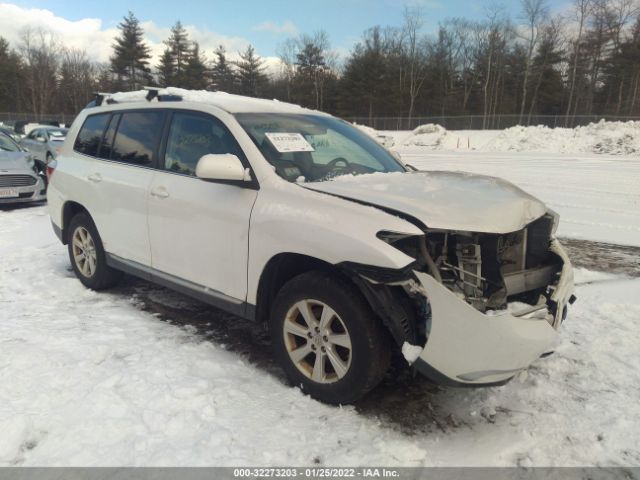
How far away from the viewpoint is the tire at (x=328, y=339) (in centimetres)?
270

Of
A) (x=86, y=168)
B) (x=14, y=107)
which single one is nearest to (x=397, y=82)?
(x=14, y=107)

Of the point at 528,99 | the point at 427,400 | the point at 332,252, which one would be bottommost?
the point at 427,400

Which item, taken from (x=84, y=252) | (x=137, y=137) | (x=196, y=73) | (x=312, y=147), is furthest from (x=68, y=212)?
(x=196, y=73)

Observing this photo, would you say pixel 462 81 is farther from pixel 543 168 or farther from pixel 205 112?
pixel 205 112

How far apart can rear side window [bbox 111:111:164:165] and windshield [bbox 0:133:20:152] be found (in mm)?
8189

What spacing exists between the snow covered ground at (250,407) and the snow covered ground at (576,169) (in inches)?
192

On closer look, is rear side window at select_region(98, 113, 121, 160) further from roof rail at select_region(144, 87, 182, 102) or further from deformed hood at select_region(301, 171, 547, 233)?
deformed hood at select_region(301, 171, 547, 233)

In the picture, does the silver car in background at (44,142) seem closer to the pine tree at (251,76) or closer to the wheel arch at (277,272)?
the wheel arch at (277,272)

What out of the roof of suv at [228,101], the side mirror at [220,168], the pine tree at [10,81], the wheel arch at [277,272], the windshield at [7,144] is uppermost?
the pine tree at [10,81]

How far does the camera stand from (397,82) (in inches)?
2425

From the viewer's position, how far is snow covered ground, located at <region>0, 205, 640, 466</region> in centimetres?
253

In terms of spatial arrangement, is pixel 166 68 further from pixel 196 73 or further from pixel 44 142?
pixel 44 142

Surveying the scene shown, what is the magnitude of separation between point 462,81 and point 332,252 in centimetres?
6697

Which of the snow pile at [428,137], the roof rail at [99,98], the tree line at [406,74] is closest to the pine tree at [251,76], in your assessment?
the tree line at [406,74]
